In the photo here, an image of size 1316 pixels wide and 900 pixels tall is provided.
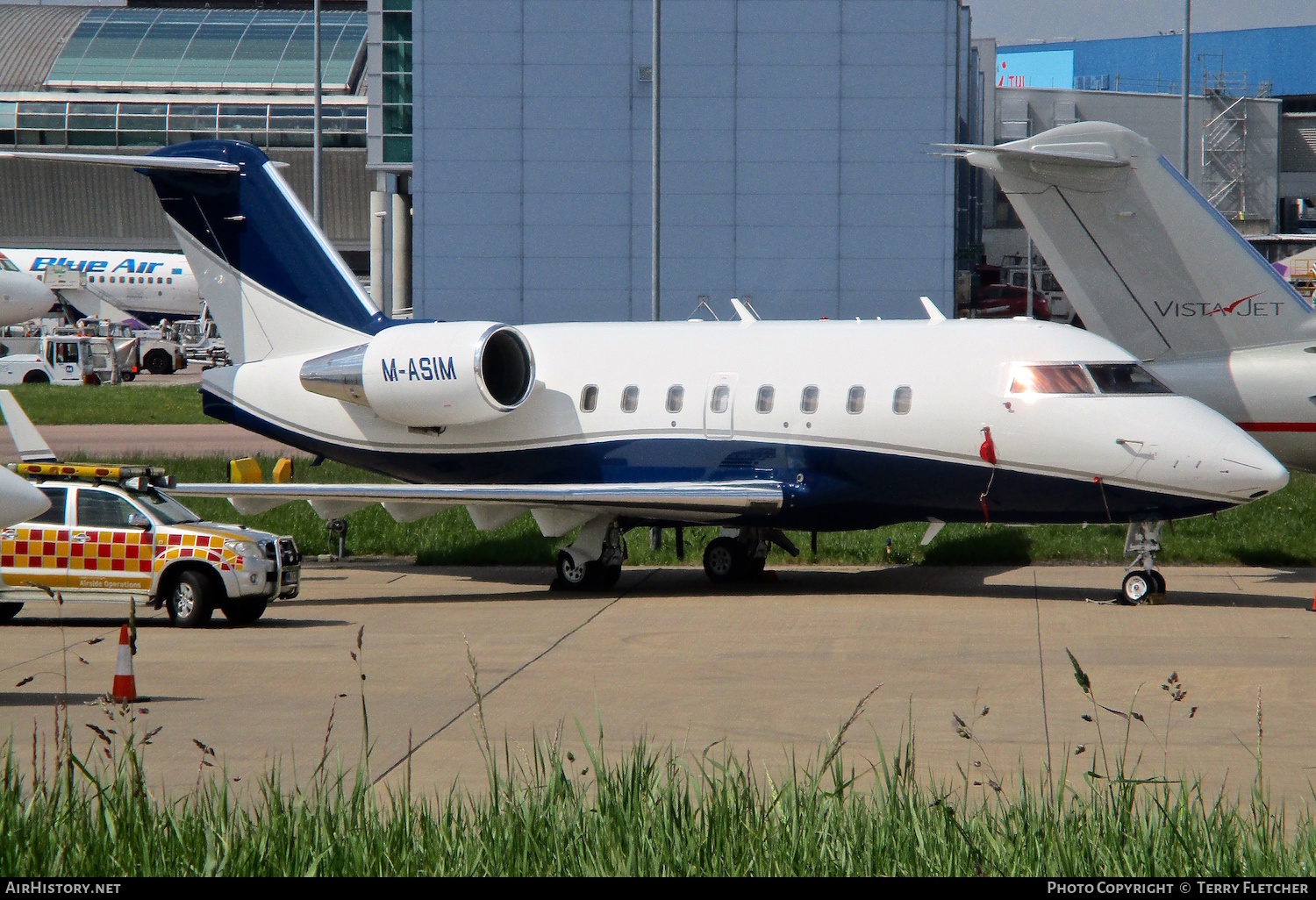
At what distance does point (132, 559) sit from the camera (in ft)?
51.0

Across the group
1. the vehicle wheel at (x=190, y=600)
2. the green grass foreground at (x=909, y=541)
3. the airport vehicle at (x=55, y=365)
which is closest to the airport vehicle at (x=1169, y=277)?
the green grass foreground at (x=909, y=541)

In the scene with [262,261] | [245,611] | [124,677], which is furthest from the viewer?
[262,261]

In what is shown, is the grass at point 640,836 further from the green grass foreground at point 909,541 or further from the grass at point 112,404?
the grass at point 112,404

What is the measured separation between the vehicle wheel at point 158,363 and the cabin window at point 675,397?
5746 centimetres

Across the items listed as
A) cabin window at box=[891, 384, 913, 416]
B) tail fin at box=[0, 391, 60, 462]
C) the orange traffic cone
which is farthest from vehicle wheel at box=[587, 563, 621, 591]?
the orange traffic cone

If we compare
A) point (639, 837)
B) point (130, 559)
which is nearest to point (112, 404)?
point (130, 559)

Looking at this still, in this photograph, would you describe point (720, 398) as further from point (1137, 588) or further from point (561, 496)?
point (1137, 588)

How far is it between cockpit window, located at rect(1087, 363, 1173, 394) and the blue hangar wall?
32995 mm

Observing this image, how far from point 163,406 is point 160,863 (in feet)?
139

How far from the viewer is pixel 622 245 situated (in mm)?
50812

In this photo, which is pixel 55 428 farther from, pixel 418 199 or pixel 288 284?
pixel 288 284

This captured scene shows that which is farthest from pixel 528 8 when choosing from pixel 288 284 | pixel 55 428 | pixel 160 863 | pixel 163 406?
pixel 160 863

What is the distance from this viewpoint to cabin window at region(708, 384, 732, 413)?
18156mm

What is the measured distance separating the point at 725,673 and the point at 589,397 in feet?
23.9
